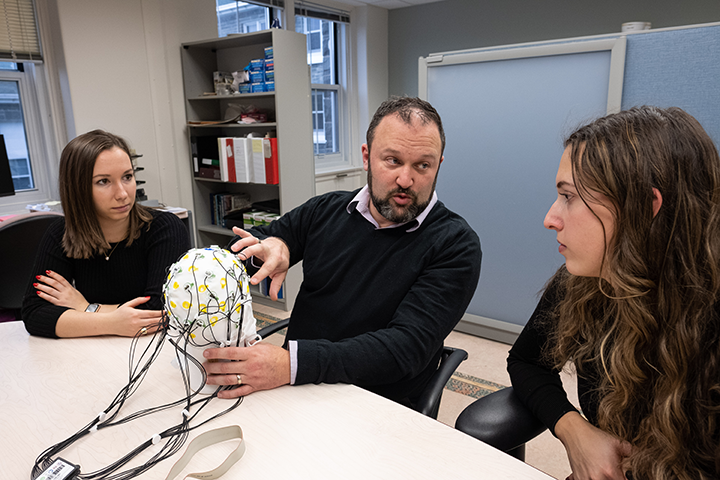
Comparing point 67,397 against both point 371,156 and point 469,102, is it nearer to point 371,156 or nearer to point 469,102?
point 371,156

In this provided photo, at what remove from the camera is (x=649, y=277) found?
0.82 metres

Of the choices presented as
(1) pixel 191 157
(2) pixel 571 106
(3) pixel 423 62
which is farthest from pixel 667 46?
(1) pixel 191 157

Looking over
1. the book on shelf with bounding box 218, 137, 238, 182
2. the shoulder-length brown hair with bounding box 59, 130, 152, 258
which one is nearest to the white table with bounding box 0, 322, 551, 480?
the shoulder-length brown hair with bounding box 59, 130, 152, 258

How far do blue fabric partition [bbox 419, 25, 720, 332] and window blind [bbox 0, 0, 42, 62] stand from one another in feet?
8.11

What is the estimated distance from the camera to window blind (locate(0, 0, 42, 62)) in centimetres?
289

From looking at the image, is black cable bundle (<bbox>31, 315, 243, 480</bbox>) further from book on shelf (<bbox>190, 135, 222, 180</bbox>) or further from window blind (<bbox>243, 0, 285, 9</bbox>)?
window blind (<bbox>243, 0, 285, 9</bbox>)

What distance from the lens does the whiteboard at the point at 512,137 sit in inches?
89.5

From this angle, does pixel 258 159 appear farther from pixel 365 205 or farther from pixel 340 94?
pixel 340 94

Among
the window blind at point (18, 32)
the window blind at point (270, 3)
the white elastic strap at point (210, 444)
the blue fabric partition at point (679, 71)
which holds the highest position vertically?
the window blind at point (270, 3)

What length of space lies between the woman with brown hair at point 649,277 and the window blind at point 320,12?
169 inches

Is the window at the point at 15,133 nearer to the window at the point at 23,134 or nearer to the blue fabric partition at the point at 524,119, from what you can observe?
the window at the point at 23,134

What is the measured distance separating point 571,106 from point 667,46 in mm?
439

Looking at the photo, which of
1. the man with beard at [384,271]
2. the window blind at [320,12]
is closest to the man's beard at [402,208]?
the man with beard at [384,271]

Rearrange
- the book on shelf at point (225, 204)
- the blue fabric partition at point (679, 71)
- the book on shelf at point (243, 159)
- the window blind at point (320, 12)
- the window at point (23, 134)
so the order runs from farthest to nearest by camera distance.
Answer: the window blind at point (320, 12) → the book on shelf at point (225, 204) → the book on shelf at point (243, 159) → the window at point (23, 134) → the blue fabric partition at point (679, 71)
